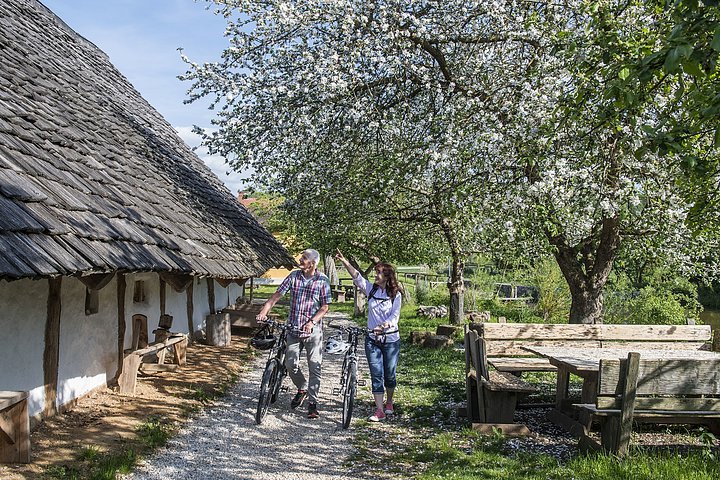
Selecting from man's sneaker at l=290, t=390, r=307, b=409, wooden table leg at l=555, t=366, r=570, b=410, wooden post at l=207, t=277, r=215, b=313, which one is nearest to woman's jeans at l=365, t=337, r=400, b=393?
man's sneaker at l=290, t=390, r=307, b=409

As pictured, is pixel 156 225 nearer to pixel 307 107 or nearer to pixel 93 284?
pixel 93 284

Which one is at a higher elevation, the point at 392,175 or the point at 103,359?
the point at 392,175

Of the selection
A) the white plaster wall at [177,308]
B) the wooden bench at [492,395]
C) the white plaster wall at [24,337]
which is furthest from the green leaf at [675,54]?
the white plaster wall at [177,308]

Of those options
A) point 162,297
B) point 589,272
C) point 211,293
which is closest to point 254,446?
point 162,297

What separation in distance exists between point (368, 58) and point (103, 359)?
5.57m

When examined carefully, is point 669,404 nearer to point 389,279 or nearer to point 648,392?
point 648,392

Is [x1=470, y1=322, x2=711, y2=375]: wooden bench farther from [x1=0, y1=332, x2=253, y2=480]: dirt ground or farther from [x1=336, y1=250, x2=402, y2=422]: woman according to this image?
[x1=0, y1=332, x2=253, y2=480]: dirt ground

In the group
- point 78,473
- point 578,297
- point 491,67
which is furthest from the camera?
point 578,297

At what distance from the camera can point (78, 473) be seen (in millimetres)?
5531

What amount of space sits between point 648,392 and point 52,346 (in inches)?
228

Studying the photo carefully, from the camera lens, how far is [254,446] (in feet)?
22.0

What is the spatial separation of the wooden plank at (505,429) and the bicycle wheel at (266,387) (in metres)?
2.28

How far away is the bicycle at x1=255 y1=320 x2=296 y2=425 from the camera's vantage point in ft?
24.8

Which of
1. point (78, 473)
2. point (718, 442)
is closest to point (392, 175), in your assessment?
point (718, 442)
